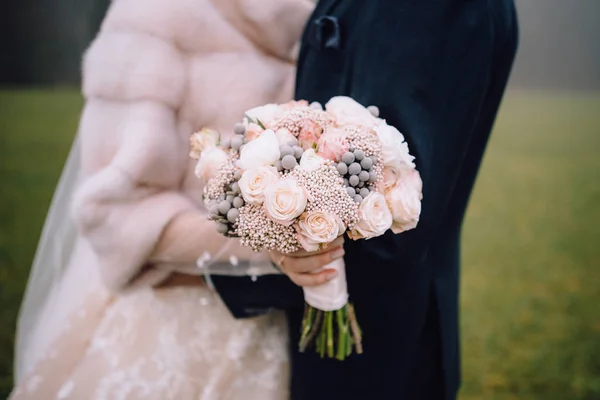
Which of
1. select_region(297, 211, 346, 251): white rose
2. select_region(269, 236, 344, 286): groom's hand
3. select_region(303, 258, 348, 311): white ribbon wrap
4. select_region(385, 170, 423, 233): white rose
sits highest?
select_region(385, 170, 423, 233): white rose

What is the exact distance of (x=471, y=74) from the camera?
0.75 meters

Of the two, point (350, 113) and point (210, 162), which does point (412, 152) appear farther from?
point (210, 162)

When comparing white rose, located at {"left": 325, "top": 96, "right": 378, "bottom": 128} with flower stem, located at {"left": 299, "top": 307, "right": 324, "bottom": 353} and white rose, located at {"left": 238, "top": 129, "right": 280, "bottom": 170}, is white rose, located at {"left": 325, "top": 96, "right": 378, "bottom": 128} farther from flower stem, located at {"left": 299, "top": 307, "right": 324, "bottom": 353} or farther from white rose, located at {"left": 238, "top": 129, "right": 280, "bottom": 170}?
flower stem, located at {"left": 299, "top": 307, "right": 324, "bottom": 353}

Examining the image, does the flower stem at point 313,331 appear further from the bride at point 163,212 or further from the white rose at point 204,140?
the white rose at point 204,140

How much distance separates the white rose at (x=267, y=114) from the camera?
2.36 ft

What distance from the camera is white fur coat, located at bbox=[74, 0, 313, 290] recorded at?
87 centimetres

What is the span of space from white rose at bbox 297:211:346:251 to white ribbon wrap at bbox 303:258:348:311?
188 millimetres

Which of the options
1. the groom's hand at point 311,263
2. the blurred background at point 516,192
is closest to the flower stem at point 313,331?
the groom's hand at point 311,263

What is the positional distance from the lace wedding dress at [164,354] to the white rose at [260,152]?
477mm

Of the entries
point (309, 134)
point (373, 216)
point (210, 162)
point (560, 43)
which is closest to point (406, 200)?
point (373, 216)

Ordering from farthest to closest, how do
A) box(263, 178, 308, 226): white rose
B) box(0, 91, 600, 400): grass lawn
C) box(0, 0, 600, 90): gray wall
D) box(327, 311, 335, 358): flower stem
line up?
1. box(0, 0, 600, 90): gray wall
2. box(0, 91, 600, 400): grass lawn
3. box(327, 311, 335, 358): flower stem
4. box(263, 178, 308, 226): white rose

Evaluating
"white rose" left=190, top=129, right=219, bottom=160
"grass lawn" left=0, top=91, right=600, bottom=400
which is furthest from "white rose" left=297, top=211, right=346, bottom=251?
"grass lawn" left=0, top=91, right=600, bottom=400

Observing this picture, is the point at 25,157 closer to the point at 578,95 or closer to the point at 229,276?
the point at 229,276

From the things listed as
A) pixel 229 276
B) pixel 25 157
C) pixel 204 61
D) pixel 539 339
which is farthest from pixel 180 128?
pixel 25 157
